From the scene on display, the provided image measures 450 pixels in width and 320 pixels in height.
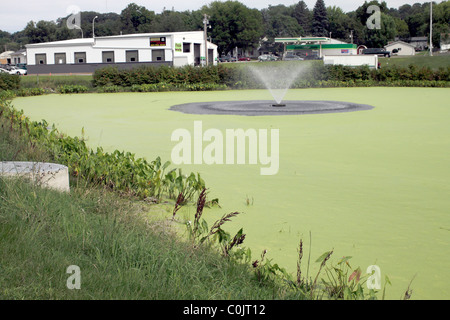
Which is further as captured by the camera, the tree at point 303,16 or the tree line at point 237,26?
the tree at point 303,16

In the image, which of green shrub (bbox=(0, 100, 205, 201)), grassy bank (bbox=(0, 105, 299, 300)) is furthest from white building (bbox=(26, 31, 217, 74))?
grassy bank (bbox=(0, 105, 299, 300))

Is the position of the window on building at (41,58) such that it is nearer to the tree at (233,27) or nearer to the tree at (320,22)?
the tree at (233,27)

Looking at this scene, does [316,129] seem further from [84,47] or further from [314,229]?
[84,47]

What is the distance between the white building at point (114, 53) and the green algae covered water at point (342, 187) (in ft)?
117

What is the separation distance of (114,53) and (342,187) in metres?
45.4

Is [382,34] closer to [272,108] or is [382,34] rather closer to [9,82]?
[9,82]

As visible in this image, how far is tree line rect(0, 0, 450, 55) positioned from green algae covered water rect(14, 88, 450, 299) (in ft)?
189

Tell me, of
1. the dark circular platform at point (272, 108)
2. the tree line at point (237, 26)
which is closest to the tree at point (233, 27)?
the tree line at point (237, 26)

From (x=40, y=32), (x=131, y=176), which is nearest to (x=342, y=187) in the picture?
(x=131, y=176)

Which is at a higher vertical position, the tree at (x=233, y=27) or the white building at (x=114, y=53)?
the tree at (x=233, y=27)

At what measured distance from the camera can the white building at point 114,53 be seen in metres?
49.4

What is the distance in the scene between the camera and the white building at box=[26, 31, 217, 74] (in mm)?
49438

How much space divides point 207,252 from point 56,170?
2289 millimetres

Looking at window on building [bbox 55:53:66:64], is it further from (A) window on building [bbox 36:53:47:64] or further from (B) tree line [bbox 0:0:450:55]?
(B) tree line [bbox 0:0:450:55]
